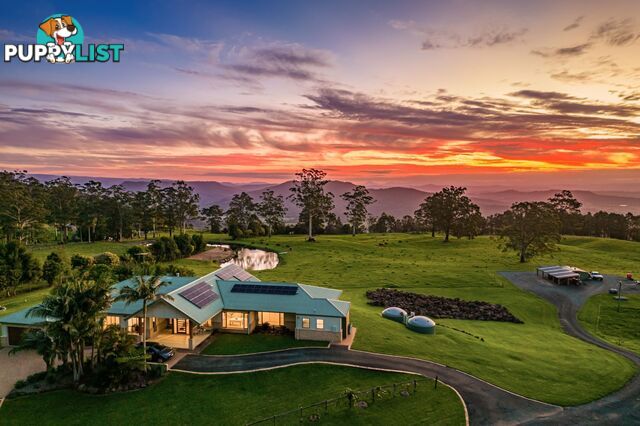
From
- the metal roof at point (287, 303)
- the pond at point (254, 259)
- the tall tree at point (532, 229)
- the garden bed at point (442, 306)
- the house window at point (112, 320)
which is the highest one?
the tall tree at point (532, 229)

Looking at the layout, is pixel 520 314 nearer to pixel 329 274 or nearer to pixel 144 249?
pixel 329 274

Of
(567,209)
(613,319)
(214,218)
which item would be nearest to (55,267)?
(613,319)

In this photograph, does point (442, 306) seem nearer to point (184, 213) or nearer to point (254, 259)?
point (254, 259)

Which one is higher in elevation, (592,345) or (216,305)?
(216,305)

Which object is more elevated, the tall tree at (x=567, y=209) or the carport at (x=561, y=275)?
the tall tree at (x=567, y=209)

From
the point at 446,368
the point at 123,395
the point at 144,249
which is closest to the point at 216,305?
the point at 123,395

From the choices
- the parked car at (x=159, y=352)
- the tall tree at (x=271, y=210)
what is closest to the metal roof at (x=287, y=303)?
the parked car at (x=159, y=352)

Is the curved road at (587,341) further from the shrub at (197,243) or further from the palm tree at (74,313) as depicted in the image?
the shrub at (197,243)

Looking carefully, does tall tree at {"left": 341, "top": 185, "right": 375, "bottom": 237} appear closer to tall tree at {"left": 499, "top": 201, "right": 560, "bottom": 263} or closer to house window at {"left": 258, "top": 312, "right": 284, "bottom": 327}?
tall tree at {"left": 499, "top": 201, "right": 560, "bottom": 263}
